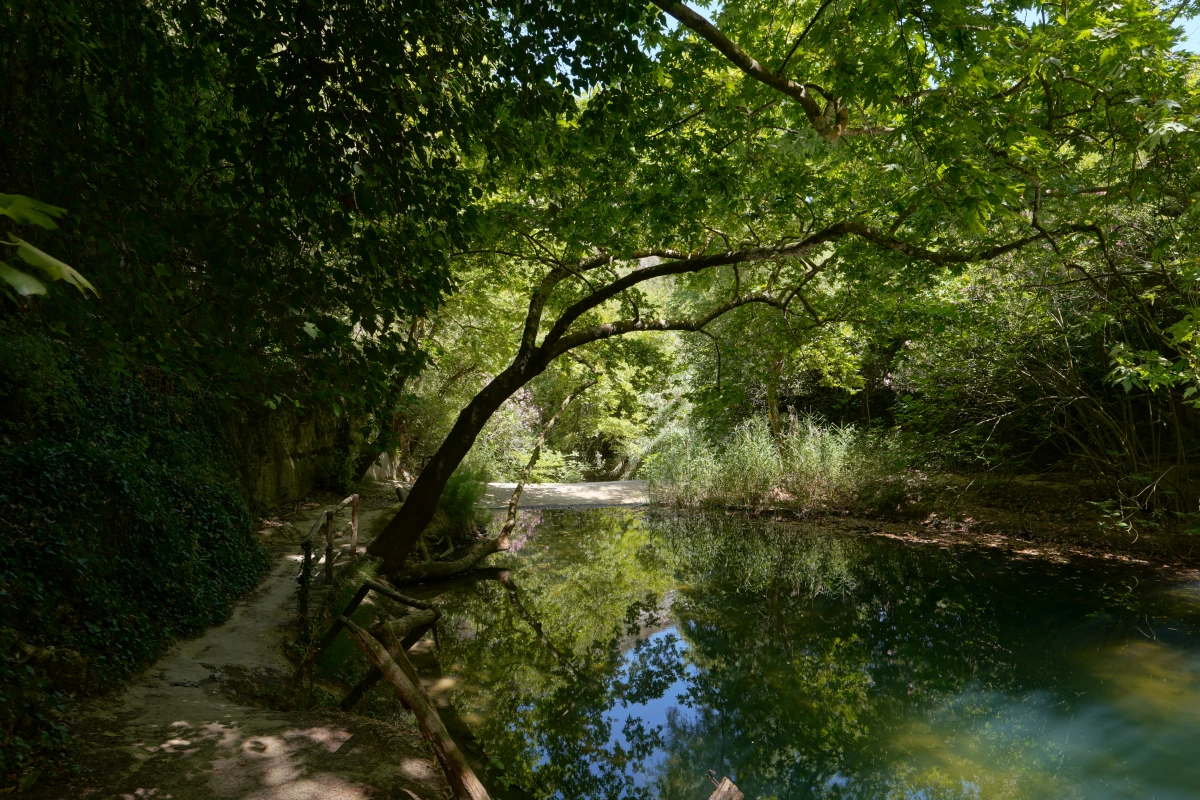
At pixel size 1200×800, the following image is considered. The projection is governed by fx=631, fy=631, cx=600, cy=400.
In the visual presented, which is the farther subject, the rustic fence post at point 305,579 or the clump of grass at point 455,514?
the clump of grass at point 455,514

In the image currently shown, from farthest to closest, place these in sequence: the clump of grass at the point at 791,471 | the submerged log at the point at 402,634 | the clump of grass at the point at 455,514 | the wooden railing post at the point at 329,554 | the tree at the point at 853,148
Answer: the clump of grass at the point at 791,471 < the clump of grass at the point at 455,514 < the wooden railing post at the point at 329,554 < the tree at the point at 853,148 < the submerged log at the point at 402,634

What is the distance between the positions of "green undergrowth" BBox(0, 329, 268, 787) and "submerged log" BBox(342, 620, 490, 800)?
1455 mm

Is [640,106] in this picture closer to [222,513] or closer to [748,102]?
[748,102]

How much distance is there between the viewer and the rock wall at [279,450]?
9023mm

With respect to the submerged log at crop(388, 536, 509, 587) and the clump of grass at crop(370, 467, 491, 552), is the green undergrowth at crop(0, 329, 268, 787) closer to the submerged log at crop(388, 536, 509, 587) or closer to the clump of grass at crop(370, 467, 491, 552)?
the submerged log at crop(388, 536, 509, 587)

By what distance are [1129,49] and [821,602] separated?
6383 millimetres

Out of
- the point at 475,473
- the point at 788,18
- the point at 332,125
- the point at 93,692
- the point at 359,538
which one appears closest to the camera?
the point at 332,125

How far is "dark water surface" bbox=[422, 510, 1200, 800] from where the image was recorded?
4379mm

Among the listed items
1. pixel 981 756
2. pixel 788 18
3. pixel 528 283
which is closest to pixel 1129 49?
pixel 788 18

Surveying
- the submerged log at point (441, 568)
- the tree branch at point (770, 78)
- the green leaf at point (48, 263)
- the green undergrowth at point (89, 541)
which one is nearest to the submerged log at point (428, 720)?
the green undergrowth at point (89, 541)

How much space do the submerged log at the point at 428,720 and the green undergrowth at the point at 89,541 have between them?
146 cm

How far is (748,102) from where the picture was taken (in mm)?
5691

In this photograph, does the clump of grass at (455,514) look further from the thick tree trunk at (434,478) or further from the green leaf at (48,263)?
the green leaf at (48,263)

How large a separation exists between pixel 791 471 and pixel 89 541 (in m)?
12.2
